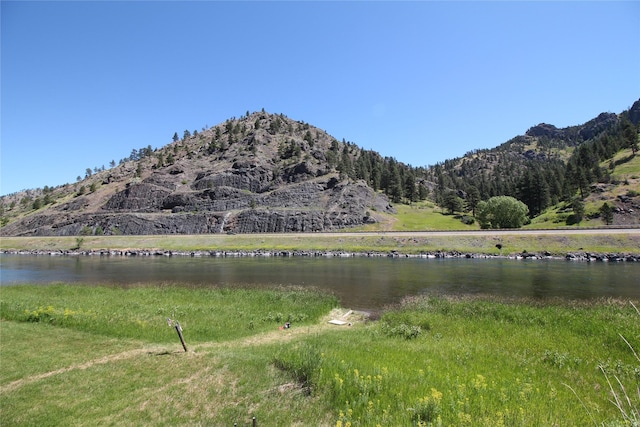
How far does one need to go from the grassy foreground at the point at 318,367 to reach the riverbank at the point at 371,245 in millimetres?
46496

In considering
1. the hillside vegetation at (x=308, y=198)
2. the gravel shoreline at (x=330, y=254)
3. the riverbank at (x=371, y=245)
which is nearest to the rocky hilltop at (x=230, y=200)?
the hillside vegetation at (x=308, y=198)

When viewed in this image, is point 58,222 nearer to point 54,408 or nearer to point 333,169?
point 333,169

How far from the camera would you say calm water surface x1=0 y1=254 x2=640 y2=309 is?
33938 millimetres

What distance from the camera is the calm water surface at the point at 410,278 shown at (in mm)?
33938

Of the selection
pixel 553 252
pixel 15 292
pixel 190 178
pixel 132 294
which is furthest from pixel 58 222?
pixel 553 252

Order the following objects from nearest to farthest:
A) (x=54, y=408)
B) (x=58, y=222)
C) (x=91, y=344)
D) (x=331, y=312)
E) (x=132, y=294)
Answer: (x=54, y=408) → (x=91, y=344) → (x=331, y=312) → (x=132, y=294) → (x=58, y=222)

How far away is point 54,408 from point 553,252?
73.4m

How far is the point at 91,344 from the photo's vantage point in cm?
1752

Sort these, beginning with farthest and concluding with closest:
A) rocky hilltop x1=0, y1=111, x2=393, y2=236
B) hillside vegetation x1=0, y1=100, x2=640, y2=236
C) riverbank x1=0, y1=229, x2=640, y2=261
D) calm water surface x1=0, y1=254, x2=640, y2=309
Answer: rocky hilltop x1=0, y1=111, x2=393, y2=236 → hillside vegetation x1=0, y1=100, x2=640, y2=236 → riverbank x1=0, y1=229, x2=640, y2=261 → calm water surface x1=0, y1=254, x2=640, y2=309

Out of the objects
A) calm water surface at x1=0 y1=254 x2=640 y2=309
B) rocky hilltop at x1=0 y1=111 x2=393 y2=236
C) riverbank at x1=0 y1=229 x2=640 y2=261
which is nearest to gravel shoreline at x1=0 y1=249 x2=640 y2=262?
riverbank at x1=0 y1=229 x2=640 y2=261

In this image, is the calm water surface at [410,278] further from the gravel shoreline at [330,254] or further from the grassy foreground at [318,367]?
the grassy foreground at [318,367]

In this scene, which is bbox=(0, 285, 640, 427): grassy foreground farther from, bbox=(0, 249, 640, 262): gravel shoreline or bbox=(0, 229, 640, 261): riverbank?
bbox=(0, 229, 640, 261): riverbank

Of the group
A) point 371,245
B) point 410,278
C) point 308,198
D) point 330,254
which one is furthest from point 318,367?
point 308,198

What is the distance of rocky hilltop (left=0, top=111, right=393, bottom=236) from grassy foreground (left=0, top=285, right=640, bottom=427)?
100075 mm
